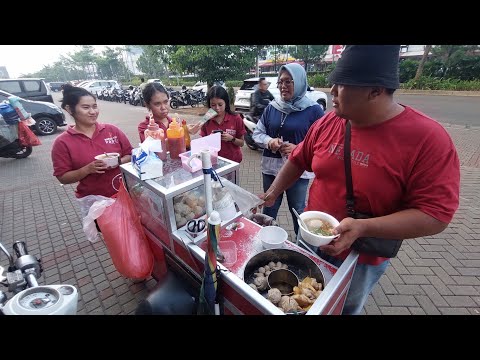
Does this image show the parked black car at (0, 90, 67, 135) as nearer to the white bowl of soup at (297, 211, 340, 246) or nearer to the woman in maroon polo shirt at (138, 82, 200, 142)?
the woman in maroon polo shirt at (138, 82, 200, 142)

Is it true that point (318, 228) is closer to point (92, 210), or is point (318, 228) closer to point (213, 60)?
point (92, 210)

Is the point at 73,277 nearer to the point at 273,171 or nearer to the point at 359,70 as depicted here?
the point at 273,171

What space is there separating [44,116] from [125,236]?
10.2m

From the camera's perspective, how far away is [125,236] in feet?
6.42

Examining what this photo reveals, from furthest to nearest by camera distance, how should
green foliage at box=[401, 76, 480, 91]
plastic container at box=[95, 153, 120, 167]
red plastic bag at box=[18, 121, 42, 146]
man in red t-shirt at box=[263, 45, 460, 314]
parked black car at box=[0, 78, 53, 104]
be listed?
green foliage at box=[401, 76, 480, 91]
parked black car at box=[0, 78, 53, 104]
red plastic bag at box=[18, 121, 42, 146]
plastic container at box=[95, 153, 120, 167]
man in red t-shirt at box=[263, 45, 460, 314]

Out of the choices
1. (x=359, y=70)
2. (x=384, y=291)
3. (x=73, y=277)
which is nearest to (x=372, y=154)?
(x=359, y=70)

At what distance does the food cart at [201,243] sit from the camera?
124 cm

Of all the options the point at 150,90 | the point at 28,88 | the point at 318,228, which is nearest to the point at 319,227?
the point at 318,228

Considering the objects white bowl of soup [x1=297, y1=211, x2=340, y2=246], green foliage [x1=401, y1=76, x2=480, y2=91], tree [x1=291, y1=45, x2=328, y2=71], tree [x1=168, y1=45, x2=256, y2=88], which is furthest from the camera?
tree [x1=291, y1=45, x2=328, y2=71]

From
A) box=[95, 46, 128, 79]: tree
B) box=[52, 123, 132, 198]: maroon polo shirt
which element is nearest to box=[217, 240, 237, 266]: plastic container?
box=[52, 123, 132, 198]: maroon polo shirt

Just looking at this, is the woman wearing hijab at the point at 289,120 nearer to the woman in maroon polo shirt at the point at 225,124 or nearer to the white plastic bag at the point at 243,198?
the woman in maroon polo shirt at the point at 225,124

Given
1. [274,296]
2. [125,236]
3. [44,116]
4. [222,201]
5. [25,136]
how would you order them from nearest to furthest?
1. [274,296]
2. [222,201]
3. [125,236]
4. [25,136]
5. [44,116]

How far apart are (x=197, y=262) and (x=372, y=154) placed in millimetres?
1140

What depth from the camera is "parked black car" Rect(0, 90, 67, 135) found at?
895 cm
